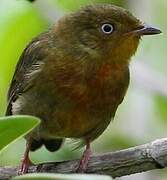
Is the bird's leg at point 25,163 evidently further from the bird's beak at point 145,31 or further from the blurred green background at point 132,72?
the bird's beak at point 145,31

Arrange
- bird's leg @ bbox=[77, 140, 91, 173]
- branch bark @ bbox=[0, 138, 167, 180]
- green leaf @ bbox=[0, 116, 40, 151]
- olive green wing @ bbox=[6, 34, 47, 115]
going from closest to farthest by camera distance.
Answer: green leaf @ bbox=[0, 116, 40, 151], branch bark @ bbox=[0, 138, 167, 180], bird's leg @ bbox=[77, 140, 91, 173], olive green wing @ bbox=[6, 34, 47, 115]

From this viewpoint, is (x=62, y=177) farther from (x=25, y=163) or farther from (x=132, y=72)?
(x=132, y=72)

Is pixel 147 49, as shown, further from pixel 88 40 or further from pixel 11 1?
pixel 11 1

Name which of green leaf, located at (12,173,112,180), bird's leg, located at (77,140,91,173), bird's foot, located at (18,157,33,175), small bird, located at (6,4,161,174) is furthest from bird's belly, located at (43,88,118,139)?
green leaf, located at (12,173,112,180)

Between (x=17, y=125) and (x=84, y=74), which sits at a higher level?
(x=17, y=125)

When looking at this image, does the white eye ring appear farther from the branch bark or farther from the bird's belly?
the branch bark

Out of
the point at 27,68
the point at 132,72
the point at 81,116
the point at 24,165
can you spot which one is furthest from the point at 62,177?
the point at 132,72
